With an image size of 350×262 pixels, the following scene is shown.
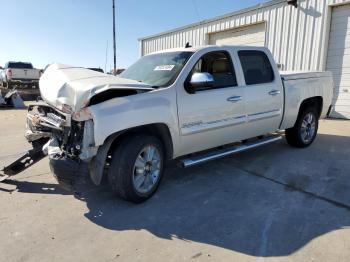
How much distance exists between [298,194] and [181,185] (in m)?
1.56

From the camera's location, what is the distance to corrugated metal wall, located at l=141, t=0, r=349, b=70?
1057 cm

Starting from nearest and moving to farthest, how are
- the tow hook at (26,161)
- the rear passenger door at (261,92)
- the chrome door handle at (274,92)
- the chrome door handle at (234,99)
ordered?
the tow hook at (26,161)
the chrome door handle at (234,99)
the rear passenger door at (261,92)
the chrome door handle at (274,92)

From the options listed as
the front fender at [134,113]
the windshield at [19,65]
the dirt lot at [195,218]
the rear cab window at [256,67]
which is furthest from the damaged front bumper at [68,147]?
the windshield at [19,65]

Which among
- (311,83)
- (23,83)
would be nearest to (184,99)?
(311,83)

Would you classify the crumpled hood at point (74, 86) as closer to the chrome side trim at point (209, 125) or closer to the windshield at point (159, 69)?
the windshield at point (159, 69)

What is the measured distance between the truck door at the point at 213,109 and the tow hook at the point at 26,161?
1.90 metres

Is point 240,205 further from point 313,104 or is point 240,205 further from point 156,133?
point 313,104

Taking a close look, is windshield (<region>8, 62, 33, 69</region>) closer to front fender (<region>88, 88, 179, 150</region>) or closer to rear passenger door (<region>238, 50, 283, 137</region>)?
rear passenger door (<region>238, 50, 283, 137</region>)

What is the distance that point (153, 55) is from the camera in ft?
18.2

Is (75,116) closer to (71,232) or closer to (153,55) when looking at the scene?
(71,232)

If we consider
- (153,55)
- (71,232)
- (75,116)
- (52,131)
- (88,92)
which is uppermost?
(153,55)

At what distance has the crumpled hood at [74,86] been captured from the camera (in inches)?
142

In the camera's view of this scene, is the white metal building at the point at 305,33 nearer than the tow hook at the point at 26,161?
No

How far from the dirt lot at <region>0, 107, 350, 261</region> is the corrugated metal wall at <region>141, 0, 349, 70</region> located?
20.4ft
